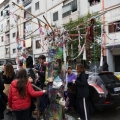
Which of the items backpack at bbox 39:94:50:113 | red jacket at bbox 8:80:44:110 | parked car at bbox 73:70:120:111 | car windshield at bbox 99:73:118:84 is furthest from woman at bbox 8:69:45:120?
car windshield at bbox 99:73:118:84

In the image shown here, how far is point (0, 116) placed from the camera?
19.8 ft

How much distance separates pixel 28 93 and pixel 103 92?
2.62 meters

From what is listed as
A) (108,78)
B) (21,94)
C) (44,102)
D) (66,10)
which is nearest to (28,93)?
(21,94)

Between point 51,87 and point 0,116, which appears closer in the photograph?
point 51,87

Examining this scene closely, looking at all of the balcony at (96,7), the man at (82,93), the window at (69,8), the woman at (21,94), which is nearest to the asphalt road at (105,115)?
the man at (82,93)

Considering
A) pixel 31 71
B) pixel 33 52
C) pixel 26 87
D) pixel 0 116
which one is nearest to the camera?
pixel 26 87

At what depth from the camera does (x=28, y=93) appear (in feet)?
15.2

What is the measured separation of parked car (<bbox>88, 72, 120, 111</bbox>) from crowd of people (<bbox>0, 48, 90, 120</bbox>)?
1.89 feet

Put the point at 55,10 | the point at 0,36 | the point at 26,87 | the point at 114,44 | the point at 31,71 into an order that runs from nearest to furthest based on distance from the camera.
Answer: the point at 26,87 → the point at 31,71 → the point at 114,44 → the point at 55,10 → the point at 0,36

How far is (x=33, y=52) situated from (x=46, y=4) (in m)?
7.32

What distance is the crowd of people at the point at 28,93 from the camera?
4574 mm

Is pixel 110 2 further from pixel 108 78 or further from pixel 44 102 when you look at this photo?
pixel 44 102

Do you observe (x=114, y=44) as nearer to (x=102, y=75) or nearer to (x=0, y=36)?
(x=102, y=75)

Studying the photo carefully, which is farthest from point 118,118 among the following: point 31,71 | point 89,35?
point 89,35
